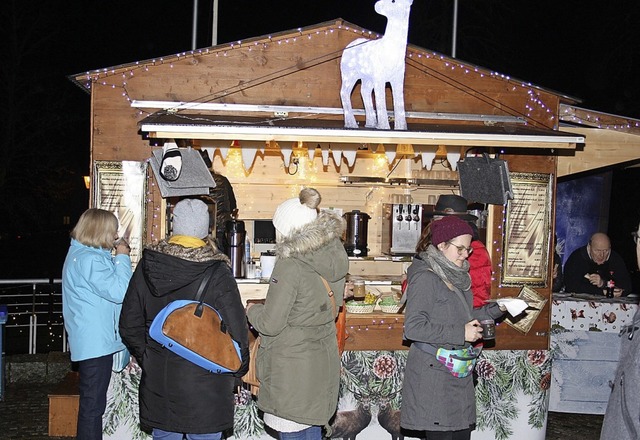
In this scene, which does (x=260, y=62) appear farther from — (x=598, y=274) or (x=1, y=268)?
(x=1, y=268)

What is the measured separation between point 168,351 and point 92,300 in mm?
1240

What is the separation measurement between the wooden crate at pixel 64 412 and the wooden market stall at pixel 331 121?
0.69 m

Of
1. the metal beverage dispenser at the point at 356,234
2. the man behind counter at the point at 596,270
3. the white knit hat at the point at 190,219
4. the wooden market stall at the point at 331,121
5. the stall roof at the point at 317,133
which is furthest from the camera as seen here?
the metal beverage dispenser at the point at 356,234

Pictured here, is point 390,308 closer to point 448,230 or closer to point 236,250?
point 236,250

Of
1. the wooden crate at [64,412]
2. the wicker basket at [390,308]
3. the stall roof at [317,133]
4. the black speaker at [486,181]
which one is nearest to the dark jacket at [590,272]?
the black speaker at [486,181]

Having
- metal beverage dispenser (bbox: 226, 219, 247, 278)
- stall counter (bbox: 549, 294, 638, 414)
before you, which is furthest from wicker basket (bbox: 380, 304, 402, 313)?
stall counter (bbox: 549, 294, 638, 414)

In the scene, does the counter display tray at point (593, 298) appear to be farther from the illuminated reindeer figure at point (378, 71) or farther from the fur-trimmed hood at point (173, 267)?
the fur-trimmed hood at point (173, 267)

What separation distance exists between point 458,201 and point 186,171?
225 centimetres

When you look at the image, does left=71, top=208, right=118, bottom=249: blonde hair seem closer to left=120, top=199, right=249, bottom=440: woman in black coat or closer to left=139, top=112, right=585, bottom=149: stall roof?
left=139, top=112, right=585, bottom=149: stall roof

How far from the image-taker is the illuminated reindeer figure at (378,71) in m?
5.28

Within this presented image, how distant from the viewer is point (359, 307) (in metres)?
5.78

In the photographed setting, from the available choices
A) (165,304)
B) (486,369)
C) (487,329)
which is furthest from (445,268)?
(486,369)

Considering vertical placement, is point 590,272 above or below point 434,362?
above

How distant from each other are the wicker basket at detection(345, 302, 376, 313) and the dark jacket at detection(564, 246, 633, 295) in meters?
2.86
